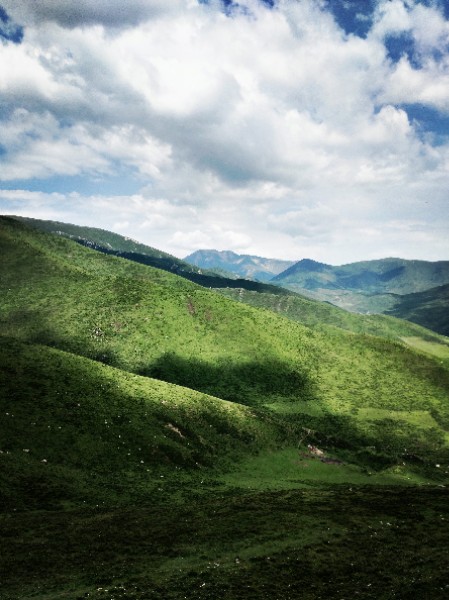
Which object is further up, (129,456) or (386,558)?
(386,558)

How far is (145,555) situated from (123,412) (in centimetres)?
4054

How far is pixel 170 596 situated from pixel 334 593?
44.3ft

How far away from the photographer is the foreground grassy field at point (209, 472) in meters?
35.8

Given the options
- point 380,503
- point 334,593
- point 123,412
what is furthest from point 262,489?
point 334,593

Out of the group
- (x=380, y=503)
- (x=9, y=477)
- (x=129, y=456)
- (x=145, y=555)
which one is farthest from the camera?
(x=129, y=456)

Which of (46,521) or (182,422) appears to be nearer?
(46,521)

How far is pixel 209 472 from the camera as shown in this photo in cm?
7281

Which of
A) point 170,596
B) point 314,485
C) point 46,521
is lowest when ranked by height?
point 314,485

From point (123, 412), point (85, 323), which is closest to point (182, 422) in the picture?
point (123, 412)

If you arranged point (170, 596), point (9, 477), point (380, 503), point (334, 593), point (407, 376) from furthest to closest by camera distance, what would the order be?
1. point (407, 376)
2. point (380, 503)
3. point (9, 477)
4. point (334, 593)
5. point (170, 596)

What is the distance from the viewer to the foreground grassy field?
3584 cm

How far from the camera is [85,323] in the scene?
166 meters

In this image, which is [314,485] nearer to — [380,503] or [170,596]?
[380,503]

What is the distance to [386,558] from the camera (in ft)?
135
